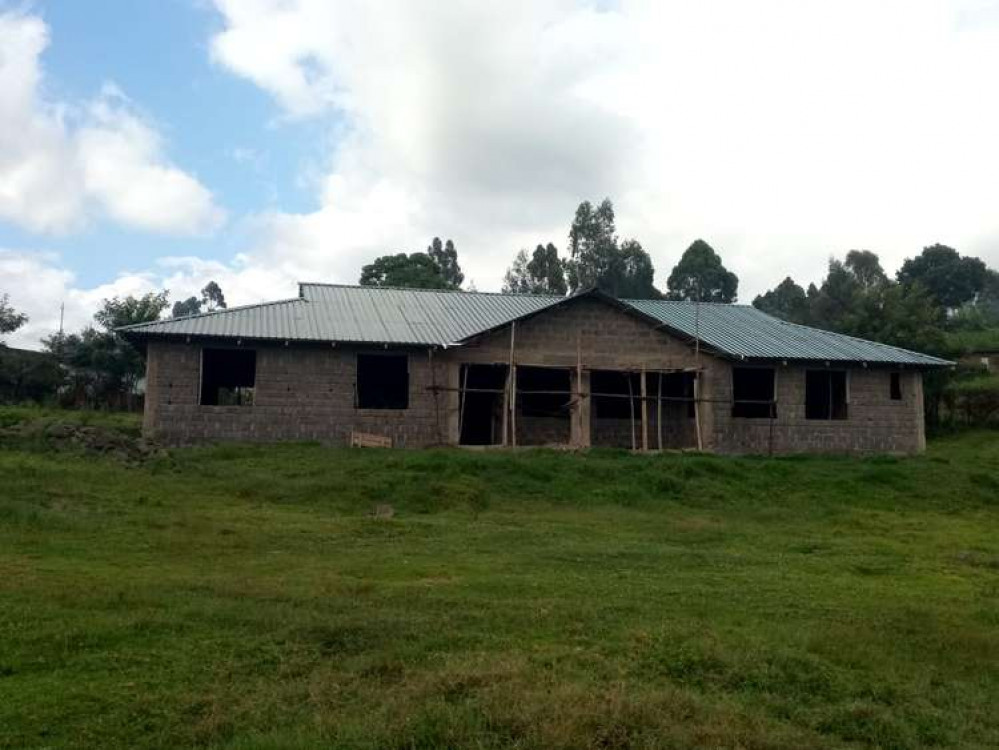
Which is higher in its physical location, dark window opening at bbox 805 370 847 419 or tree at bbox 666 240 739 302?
tree at bbox 666 240 739 302

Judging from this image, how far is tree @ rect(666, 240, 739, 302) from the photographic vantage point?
2190 inches

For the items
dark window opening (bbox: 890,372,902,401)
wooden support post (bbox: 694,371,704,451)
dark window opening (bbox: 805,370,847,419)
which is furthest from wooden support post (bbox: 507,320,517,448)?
dark window opening (bbox: 890,372,902,401)

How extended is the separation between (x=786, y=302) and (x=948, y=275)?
1095 centimetres

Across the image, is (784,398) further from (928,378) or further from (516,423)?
(928,378)

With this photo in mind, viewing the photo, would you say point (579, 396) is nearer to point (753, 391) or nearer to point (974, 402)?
point (753, 391)

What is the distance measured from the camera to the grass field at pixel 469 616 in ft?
19.3

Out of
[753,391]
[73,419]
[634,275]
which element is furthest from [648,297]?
[73,419]

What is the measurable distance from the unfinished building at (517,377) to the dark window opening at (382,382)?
5 cm

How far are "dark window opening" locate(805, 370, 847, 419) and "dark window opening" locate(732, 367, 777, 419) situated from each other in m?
1.09

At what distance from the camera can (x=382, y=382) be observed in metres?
26.4

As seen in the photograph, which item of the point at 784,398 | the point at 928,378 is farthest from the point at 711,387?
the point at 928,378

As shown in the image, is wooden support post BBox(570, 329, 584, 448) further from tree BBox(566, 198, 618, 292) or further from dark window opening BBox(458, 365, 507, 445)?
tree BBox(566, 198, 618, 292)

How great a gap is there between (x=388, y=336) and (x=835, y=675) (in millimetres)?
17591

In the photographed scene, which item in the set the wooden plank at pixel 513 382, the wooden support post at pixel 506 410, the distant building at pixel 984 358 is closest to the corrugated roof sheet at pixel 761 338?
the wooden plank at pixel 513 382
